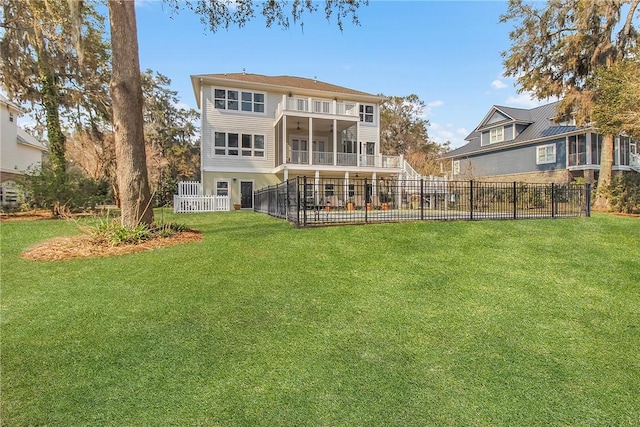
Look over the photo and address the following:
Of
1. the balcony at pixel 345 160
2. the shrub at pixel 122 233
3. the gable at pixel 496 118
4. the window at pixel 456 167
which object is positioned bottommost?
the shrub at pixel 122 233

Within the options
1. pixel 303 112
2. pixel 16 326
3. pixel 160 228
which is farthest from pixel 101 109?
pixel 16 326

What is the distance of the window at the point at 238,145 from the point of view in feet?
71.3

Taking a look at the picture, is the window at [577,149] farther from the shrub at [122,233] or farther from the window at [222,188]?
the shrub at [122,233]

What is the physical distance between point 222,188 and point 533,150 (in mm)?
24289

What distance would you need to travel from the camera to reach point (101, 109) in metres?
16.7

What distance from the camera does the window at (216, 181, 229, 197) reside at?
70.9 feet

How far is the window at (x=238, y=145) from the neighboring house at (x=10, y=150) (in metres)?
10.8

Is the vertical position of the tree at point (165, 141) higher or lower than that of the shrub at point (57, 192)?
higher

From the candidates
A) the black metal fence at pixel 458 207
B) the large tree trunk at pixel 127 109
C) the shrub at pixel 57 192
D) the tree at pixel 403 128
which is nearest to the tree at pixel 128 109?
the large tree trunk at pixel 127 109

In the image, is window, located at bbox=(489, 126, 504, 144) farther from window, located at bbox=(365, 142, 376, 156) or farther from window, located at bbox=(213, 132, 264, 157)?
window, located at bbox=(213, 132, 264, 157)

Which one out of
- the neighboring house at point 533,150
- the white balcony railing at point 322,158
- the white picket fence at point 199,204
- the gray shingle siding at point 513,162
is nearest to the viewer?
the white picket fence at point 199,204

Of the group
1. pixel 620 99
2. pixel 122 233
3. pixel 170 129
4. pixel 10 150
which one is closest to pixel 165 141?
pixel 170 129

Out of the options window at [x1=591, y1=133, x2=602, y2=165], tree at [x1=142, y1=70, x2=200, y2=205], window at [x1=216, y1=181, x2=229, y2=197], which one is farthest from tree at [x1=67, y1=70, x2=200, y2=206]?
window at [x1=591, y1=133, x2=602, y2=165]

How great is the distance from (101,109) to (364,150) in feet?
52.6
